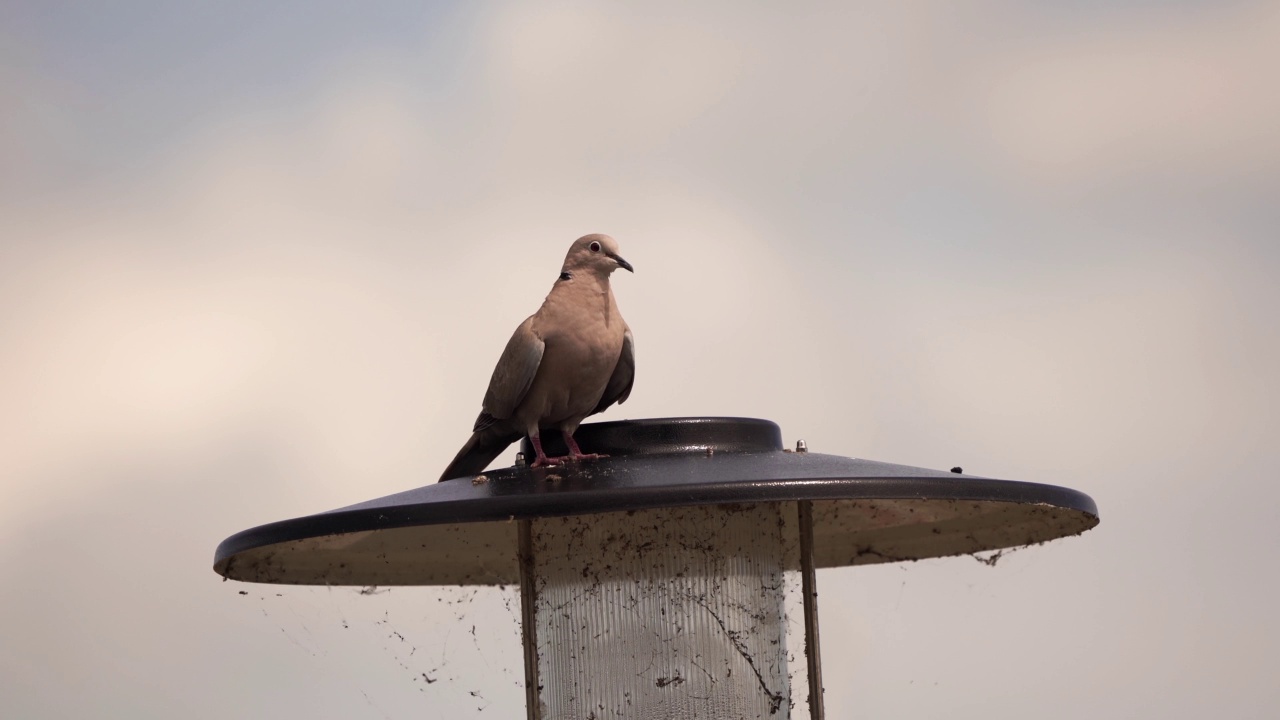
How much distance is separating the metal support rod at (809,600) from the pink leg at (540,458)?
88 cm

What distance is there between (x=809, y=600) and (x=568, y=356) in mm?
1635

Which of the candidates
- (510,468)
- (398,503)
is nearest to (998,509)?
(510,468)

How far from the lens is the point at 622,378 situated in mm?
6418

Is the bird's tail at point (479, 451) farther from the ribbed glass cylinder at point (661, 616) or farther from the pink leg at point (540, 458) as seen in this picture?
the ribbed glass cylinder at point (661, 616)

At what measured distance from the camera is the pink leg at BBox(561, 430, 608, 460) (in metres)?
5.15

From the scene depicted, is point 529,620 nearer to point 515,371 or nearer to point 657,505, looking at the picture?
point 657,505

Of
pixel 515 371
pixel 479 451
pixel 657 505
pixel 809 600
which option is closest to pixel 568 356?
pixel 515 371

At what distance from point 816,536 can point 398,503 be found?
1.81 meters

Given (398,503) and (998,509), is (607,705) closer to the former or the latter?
(398,503)

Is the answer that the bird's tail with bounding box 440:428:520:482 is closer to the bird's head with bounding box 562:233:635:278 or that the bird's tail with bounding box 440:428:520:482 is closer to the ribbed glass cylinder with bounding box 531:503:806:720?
the bird's head with bounding box 562:233:635:278

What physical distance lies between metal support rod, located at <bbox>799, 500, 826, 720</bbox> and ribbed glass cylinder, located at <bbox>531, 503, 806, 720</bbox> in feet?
0.29

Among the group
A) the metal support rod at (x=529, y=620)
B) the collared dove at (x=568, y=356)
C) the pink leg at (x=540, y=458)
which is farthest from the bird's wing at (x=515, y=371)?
the metal support rod at (x=529, y=620)

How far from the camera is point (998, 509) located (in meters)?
5.17

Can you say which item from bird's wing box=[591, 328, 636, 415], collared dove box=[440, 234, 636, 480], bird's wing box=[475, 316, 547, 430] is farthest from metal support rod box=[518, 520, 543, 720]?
bird's wing box=[591, 328, 636, 415]
